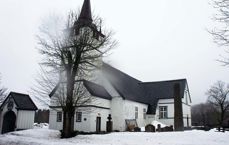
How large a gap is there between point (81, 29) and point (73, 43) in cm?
264

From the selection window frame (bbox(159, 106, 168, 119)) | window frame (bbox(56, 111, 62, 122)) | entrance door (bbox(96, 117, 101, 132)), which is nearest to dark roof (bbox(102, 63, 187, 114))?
window frame (bbox(159, 106, 168, 119))

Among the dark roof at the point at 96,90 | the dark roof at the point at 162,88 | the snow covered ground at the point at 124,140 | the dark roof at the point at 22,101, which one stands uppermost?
the dark roof at the point at 162,88

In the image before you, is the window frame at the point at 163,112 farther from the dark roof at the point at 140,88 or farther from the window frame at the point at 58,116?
the window frame at the point at 58,116

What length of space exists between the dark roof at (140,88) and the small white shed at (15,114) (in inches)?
463

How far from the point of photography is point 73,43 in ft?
77.3

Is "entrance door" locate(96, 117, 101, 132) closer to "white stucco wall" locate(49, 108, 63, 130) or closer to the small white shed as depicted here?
"white stucco wall" locate(49, 108, 63, 130)

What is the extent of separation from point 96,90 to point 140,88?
17.0 metres

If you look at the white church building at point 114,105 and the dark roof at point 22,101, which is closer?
the white church building at point 114,105

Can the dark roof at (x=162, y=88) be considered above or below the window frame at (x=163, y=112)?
above

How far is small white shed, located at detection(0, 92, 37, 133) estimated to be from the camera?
98.1 feet

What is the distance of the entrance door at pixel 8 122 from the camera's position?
30559 mm

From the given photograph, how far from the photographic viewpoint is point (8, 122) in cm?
3094

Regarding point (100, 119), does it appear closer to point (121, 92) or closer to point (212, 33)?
point (121, 92)

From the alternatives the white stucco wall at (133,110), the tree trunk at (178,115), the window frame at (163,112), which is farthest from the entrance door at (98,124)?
the window frame at (163,112)
